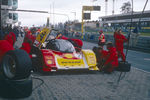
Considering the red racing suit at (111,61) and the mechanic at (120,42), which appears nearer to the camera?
the red racing suit at (111,61)

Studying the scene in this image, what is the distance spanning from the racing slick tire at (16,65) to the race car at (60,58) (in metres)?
2.35

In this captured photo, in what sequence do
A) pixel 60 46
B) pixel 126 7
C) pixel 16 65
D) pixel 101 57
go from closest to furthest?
pixel 16 65
pixel 60 46
pixel 101 57
pixel 126 7

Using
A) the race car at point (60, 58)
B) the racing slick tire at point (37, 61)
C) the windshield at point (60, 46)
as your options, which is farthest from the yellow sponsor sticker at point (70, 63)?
the racing slick tire at point (37, 61)

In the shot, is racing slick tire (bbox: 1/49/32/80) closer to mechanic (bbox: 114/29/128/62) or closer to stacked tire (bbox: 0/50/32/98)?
stacked tire (bbox: 0/50/32/98)

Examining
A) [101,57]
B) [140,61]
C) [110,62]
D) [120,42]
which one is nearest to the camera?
[110,62]

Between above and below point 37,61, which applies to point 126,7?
above

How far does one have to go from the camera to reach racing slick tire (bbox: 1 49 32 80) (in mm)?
4859

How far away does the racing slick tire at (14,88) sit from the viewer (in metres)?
4.89

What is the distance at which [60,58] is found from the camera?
26.1 feet

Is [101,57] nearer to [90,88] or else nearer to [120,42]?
[120,42]

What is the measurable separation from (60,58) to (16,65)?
10.5 feet

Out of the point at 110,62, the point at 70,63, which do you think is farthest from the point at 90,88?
the point at 110,62

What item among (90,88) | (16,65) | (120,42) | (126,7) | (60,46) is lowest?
(90,88)

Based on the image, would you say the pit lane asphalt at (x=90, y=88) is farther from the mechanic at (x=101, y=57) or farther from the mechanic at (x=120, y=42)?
the mechanic at (x=120, y=42)
